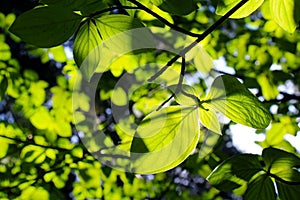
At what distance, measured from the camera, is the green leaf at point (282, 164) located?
29 cm

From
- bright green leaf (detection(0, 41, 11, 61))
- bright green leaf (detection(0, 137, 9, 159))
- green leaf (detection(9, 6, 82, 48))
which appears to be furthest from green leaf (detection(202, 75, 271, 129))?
bright green leaf (detection(0, 41, 11, 61))

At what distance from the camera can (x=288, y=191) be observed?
278mm

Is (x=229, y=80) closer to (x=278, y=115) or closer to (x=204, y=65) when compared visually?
(x=204, y=65)

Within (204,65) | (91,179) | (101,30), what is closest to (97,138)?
(91,179)

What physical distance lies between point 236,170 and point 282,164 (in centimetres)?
4

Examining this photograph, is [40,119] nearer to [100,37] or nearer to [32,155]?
[32,155]

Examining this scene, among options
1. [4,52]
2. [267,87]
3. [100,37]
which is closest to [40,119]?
[4,52]

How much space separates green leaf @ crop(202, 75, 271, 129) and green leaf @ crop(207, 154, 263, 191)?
0.05 meters

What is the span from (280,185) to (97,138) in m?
0.60

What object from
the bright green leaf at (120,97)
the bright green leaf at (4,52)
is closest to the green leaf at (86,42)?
the bright green leaf at (120,97)

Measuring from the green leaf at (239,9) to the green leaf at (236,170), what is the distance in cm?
11

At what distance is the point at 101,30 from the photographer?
25 cm

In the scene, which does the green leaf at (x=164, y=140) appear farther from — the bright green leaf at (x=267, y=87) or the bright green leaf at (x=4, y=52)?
the bright green leaf at (x=4, y=52)

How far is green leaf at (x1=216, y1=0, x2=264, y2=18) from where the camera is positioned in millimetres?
260
